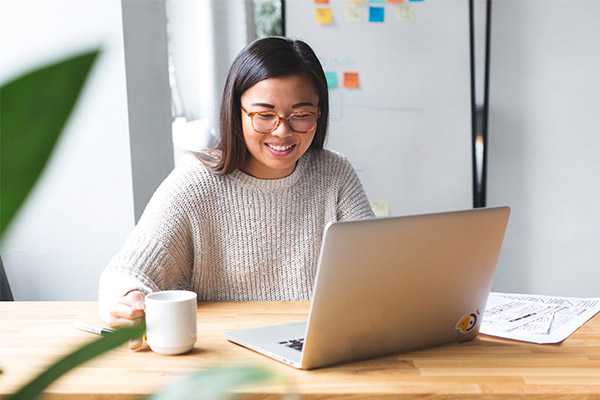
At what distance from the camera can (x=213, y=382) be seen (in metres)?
0.22

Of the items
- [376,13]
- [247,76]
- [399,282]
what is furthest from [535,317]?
[376,13]

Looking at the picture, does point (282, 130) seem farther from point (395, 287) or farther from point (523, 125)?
point (523, 125)

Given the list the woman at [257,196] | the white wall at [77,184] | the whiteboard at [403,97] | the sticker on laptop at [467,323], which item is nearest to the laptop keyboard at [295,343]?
the sticker on laptop at [467,323]

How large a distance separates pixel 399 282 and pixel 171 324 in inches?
14.3

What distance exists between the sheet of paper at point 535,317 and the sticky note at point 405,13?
1599 millimetres

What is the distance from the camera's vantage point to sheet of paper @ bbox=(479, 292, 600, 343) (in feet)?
3.67

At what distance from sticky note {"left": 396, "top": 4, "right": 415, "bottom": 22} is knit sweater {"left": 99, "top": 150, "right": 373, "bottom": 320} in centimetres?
120

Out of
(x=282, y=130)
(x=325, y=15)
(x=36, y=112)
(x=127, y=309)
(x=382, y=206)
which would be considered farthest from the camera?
(x=382, y=206)

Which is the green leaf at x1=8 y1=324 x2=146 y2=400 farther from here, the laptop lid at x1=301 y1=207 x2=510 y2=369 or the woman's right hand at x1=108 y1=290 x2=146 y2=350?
the woman's right hand at x1=108 y1=290 x2=146 y2=350

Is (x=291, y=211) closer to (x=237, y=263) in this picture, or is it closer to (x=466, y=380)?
(x=237, y=263)

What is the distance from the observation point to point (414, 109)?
108 inches

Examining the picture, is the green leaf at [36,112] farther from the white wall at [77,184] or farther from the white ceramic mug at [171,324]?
the white wall at [77,184]

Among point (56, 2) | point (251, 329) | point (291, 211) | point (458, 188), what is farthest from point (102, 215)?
point (458, 188)

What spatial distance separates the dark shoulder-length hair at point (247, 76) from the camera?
1521mm
